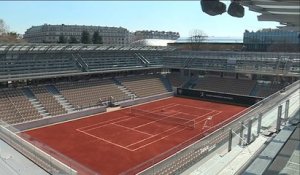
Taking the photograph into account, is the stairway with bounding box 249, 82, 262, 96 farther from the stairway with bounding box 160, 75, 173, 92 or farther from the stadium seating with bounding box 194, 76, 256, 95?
the stairway with bounding box 160, 75, 173, 92

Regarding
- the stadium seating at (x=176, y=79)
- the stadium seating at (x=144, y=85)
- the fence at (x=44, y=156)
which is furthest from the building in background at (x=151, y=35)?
the fence at (x=44, y=156)

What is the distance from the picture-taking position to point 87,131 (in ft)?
87.8

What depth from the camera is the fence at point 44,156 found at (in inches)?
419

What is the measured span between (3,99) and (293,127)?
26.3m

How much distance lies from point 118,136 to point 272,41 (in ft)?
235

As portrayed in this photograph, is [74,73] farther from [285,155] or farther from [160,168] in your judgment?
[285,155]

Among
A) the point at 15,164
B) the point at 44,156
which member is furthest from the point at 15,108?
the point at 44,156

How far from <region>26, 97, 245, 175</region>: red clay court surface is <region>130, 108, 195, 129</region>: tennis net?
749mm

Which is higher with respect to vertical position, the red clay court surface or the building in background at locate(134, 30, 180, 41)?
the building in background at locate(134, 30, 180, 41)

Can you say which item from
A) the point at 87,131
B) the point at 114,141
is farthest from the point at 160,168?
the point at 87,131

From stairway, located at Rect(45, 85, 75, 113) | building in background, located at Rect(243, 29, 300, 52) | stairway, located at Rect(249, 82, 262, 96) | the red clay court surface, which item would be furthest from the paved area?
building in background, located at Rect(243, 29, 300, 52)

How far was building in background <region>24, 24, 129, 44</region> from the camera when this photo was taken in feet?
328

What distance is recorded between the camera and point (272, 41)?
281 ft

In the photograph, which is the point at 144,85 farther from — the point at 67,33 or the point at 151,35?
the point at 151,35
